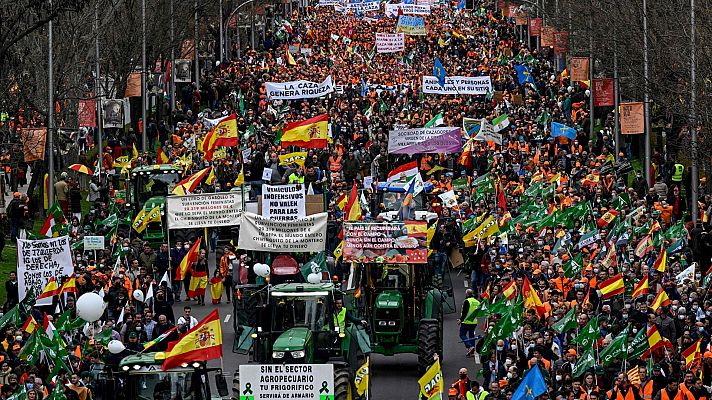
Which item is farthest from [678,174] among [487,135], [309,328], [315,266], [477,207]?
[309,328]

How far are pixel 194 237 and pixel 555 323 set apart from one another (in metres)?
15.3

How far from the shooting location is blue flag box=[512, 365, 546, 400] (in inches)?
1063

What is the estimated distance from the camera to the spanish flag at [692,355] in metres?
28.5

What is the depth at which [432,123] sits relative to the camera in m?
57.7

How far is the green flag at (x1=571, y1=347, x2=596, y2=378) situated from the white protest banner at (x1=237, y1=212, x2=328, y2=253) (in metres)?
9.40

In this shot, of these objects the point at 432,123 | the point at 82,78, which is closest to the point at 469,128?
the point at 432,123

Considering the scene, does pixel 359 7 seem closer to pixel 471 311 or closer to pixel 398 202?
pixel 398 202

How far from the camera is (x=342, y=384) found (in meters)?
28.0

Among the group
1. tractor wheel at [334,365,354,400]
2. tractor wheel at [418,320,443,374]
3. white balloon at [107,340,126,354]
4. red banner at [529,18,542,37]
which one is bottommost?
tractor wheel at [418,320,443,374]

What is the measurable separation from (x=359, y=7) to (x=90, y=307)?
83.9m

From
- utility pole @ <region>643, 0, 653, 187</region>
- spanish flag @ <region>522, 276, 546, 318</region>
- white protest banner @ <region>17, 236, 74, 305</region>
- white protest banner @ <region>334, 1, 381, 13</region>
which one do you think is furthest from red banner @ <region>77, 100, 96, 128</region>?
white protest banner @ <region>334, 1, 381, 13</region>

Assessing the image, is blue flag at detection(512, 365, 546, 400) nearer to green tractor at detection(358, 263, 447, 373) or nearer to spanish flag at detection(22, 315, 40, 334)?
green tractor at detection(358, 263, 447, 373)

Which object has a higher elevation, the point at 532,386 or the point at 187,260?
the point at 532,386

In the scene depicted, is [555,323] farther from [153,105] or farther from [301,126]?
[153,105]
